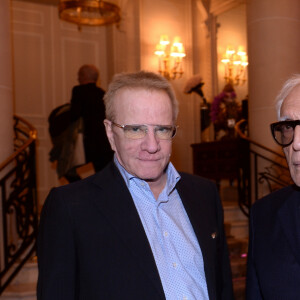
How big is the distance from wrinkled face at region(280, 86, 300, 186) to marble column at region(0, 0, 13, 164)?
3280 mm

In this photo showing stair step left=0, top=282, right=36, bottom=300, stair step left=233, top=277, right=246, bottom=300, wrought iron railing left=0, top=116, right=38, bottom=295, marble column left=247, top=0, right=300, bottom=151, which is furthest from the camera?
marble column left=247, top=0, right=300, bottom=151

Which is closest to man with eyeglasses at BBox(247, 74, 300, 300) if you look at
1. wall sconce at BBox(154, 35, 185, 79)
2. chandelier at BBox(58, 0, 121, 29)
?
chandelier at BBox(58, 0, 121, 29)

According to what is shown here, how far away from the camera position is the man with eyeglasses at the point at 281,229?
177 cm

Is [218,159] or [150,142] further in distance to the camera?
[218,159]

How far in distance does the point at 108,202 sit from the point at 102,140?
3.36 meters

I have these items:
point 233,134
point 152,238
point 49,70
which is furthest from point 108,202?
point 49,70

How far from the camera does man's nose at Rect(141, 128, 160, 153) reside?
72.3 inches

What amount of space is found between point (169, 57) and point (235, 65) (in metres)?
1.62

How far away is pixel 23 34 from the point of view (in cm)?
877

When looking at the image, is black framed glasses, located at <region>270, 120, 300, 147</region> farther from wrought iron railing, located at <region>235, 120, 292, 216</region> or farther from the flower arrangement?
the flower arrangement

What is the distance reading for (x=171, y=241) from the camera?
1.86 m

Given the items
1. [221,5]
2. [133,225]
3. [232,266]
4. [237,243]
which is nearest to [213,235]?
[133,225]

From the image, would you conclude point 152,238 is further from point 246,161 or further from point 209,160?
point 209,160

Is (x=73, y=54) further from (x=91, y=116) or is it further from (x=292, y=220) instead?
(x=292, y=220)
